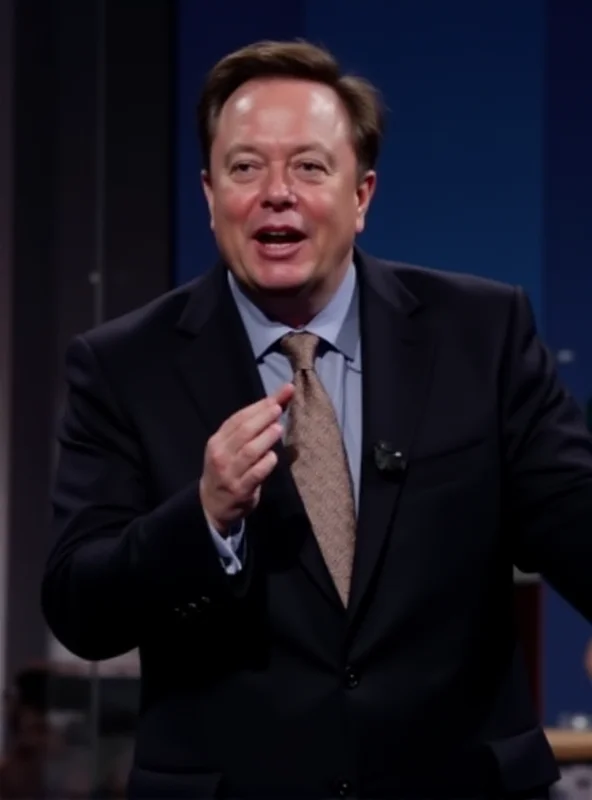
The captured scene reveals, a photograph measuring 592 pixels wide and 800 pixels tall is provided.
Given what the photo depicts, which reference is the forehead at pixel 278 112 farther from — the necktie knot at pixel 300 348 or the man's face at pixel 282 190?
the necktie knot at pixel 300 348

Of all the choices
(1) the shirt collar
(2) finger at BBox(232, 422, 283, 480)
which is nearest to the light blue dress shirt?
(1) the shirt collar

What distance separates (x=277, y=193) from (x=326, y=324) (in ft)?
0.50

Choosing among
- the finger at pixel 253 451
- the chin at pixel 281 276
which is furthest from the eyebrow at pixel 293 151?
the finger at pixel 253 451

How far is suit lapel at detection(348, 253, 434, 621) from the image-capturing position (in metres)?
1.59

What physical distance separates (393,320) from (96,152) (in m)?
1.56

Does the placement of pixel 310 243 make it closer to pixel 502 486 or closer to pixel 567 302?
pixel 502 486

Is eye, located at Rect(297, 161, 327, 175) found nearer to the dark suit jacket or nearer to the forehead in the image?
the forehead

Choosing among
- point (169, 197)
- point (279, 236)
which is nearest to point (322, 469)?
point (279, 236)

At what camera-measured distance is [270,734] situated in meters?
1.58

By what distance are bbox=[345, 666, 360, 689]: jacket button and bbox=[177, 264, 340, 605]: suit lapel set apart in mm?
68

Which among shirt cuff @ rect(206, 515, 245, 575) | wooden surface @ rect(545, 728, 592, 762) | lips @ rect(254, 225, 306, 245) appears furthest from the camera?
wooden surface @ rect(545, 728, 592, 762)

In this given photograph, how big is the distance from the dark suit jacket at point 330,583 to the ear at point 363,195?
0.16 metres

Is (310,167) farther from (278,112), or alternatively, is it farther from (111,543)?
(111,543)

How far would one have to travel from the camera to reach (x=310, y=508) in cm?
161
